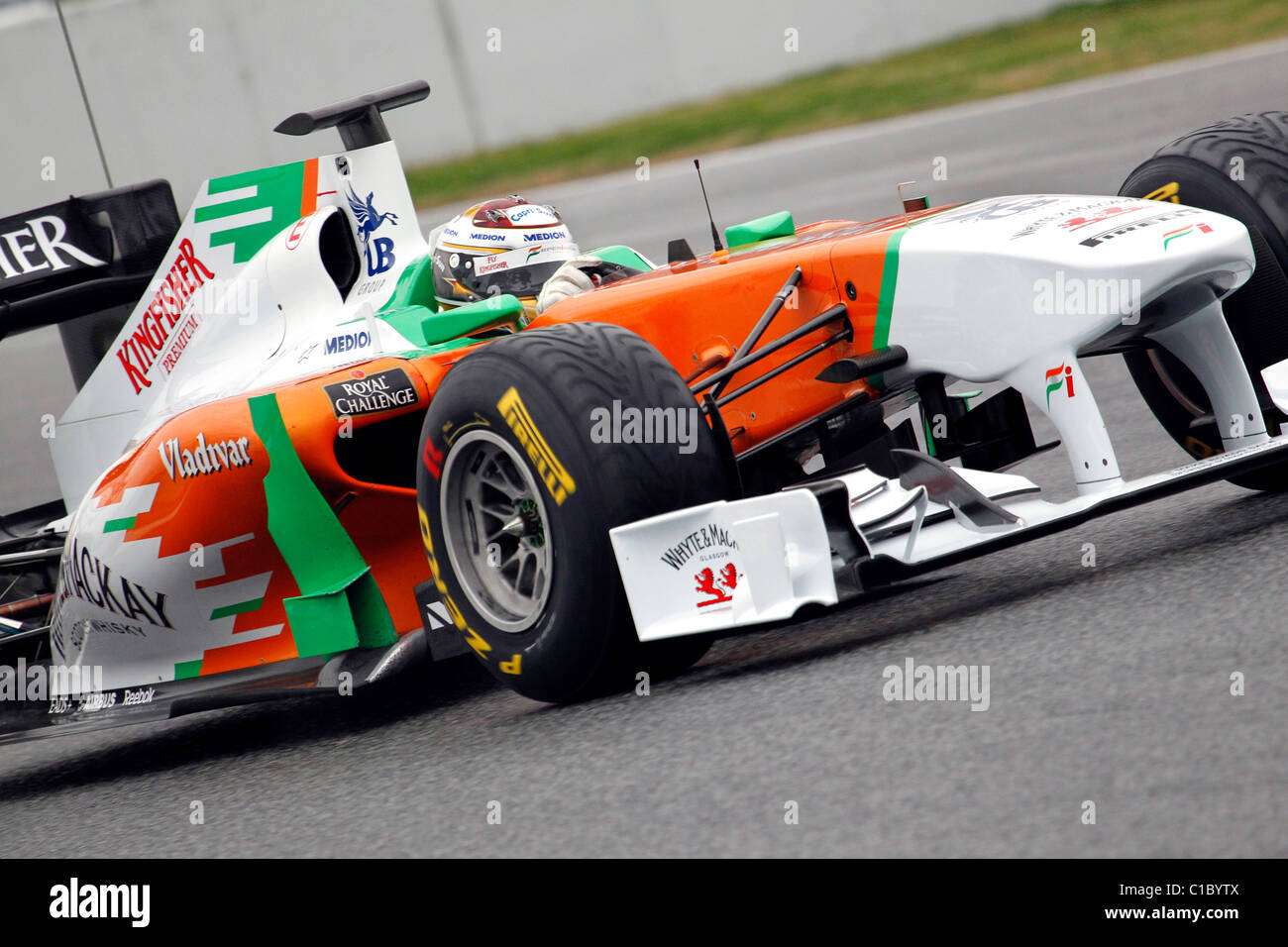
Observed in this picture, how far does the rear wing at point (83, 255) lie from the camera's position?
5.91m

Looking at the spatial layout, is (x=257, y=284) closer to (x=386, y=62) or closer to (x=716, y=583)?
(x=716, y=583)

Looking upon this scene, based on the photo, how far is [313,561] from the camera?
16.1ft

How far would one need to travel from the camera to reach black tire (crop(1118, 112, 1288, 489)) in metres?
4.55

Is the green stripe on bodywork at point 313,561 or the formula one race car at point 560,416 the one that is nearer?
the formula one race car at point 560,416

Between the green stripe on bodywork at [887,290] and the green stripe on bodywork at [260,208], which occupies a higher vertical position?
the green stripe on bodywork at [260,208]

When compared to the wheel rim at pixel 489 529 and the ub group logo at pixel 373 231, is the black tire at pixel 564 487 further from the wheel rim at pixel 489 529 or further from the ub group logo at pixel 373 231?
the ub group logo at pixel 373 231

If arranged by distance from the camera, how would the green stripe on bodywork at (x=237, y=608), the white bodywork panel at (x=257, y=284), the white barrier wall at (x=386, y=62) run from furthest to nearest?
the white barrier wall at (x=386, y=62), the white bodywork panel at (x=257, y=284), the green stripe on bodywork at (x=237, y=608)

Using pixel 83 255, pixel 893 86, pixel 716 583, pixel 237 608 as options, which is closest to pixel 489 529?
pixel 716 583

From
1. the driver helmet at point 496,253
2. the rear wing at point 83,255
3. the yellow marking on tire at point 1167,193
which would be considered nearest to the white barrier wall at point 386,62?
the rear wing at point 83,255

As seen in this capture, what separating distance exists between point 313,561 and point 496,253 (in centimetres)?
123

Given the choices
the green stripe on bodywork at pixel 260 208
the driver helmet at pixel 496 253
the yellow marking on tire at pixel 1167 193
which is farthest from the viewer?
the green stripe on bodywork at pixel 260 208

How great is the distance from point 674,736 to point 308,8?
72.6 feet

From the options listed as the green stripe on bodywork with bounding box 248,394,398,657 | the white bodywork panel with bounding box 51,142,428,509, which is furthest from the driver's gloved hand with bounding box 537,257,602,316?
the green stripe on bodywork with bounding box 248,394,398,657

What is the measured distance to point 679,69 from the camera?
23.4 meters
